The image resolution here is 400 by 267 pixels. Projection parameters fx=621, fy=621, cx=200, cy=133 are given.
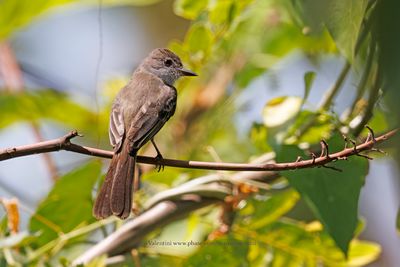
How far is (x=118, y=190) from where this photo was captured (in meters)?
2.11

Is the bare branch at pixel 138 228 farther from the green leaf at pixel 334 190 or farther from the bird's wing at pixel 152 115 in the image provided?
the green leaf at pixel 334 190

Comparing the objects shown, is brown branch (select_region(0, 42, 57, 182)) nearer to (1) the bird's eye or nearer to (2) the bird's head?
(2) the bird's head

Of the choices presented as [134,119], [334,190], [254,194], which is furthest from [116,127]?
[334,190]

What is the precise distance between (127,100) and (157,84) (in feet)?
1.13

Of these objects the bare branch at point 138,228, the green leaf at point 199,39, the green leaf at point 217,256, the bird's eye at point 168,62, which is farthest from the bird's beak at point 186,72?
the green leaf at point 217,256

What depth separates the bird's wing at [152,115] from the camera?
245 cm

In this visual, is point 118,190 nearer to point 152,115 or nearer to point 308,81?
point 152,115

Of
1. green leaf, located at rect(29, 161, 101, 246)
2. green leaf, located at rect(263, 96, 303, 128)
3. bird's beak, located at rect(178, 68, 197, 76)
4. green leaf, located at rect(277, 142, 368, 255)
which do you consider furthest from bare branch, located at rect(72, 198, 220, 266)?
bird's beak, located at rect(178, 68, 197, 76)

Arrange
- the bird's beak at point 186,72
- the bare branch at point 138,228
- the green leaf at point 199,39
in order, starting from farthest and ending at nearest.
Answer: the bird's beak at point 186,72 < the green leaf at point 199,39 < the bare branch at point 138,228

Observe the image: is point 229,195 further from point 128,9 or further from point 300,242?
point 128,9

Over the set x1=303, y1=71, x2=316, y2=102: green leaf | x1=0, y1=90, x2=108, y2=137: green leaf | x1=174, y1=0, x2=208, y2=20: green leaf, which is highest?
x1=174, y1=0, x2=208, y2=20: green leaf

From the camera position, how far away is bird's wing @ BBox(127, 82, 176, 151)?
2450mm

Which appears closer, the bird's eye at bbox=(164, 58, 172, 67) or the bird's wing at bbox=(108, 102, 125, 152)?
the bird's wing at bbox=(108, 102, 125, 152)

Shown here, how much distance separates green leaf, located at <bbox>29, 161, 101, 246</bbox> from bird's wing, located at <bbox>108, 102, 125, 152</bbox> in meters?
0.16
